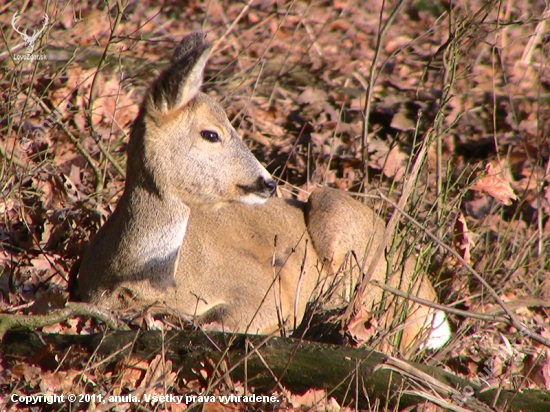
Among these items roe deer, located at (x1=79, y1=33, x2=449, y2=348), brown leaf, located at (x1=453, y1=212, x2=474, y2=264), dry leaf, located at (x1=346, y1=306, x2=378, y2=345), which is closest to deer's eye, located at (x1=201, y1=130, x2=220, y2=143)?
roe deer, located at (x1=79, y1=33, x2=449, y2=348)

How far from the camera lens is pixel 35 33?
6.15 metres

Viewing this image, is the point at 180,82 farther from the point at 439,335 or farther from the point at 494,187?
the point at 439,335

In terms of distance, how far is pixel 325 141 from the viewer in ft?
26.3

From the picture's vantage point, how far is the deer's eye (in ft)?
15.3

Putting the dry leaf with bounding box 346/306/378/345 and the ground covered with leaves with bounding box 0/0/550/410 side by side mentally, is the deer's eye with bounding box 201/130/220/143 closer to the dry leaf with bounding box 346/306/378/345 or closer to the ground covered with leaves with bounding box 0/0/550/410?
the ground covered with leaves with bounding box 0/0/550/410

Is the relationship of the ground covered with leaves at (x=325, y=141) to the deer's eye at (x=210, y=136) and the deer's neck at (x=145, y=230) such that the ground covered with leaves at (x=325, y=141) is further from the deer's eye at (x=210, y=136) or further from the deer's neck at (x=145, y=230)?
the deer's eye at (x=210, y=136)

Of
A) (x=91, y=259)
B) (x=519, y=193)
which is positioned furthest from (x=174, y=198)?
(x=519, y=193)

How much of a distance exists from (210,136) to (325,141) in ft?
11.6

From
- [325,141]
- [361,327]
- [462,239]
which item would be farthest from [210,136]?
[325,141]

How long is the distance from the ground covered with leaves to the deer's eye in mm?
1264

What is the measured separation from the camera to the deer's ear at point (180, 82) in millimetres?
4383

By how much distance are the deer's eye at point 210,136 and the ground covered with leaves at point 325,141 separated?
126 cm

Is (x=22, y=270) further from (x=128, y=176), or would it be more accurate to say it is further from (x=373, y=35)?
(x=373, y=35)

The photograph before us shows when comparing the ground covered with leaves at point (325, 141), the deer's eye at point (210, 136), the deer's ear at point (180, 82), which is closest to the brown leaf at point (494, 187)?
the ground covered with leaves at point (325, 141)
